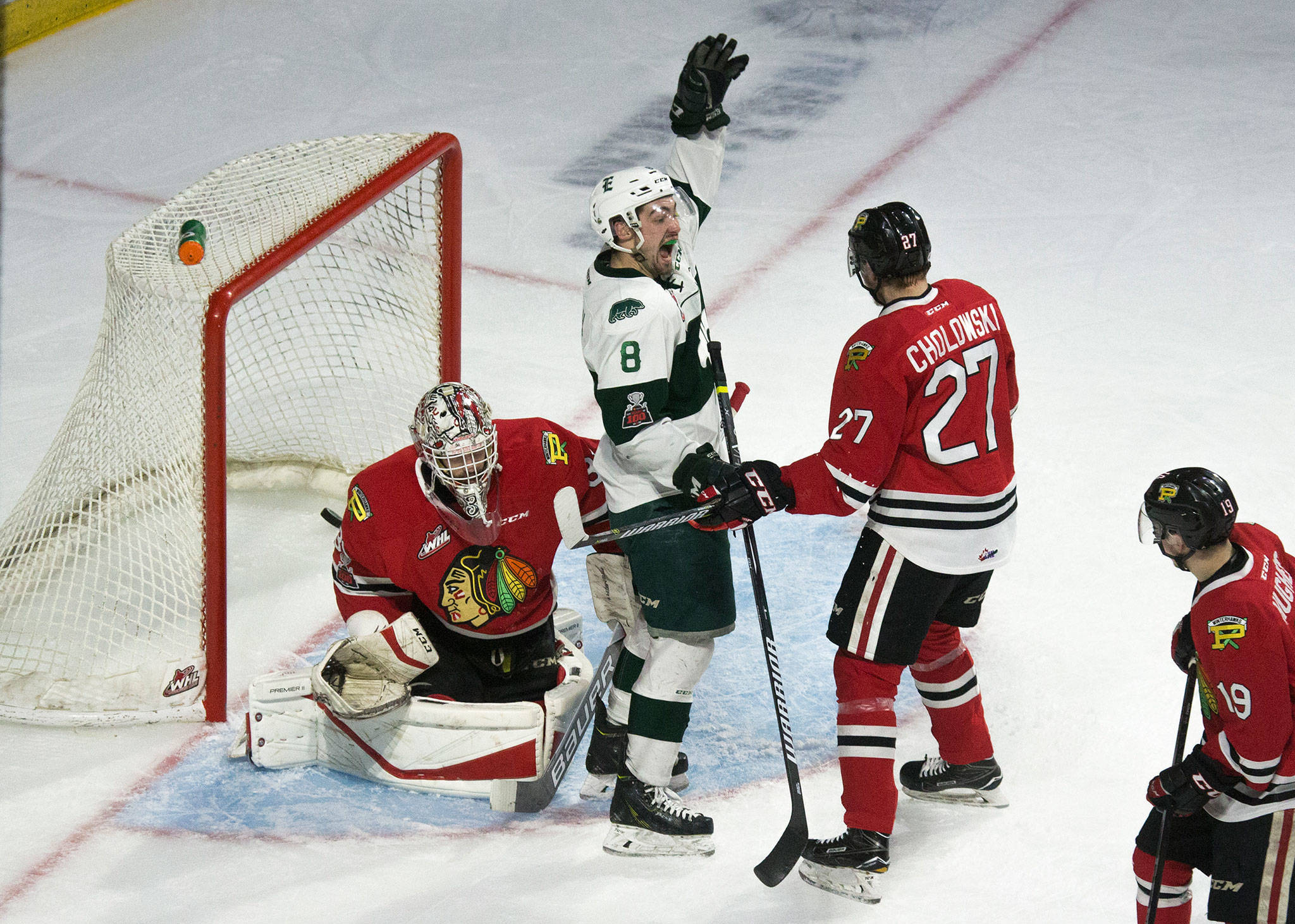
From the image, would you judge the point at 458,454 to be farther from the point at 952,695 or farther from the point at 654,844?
the point at 952,695

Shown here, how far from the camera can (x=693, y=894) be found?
2.68 meters

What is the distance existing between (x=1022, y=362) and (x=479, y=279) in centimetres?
191

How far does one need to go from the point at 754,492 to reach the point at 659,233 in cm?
54

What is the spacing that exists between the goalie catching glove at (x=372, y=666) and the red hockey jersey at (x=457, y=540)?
0.08 m

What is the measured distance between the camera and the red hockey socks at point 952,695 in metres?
2.80

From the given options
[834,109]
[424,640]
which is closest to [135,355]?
[424,640]

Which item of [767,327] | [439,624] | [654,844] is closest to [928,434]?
[654,844]

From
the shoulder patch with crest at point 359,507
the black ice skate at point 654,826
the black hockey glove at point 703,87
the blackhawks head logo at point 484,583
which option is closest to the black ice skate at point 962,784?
the black ice skate at point 654,826

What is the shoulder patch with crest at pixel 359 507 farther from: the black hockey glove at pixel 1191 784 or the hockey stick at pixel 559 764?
the black hockey glove at pixel 1191 784

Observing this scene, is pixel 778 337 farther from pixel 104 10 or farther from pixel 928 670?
pixel 104 10

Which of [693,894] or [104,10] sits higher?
[104,10]

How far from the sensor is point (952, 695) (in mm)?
2832

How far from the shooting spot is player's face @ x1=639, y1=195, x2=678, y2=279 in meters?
2.67

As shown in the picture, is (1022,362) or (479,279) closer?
(1022,362)
